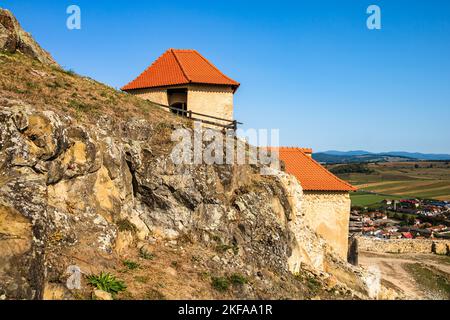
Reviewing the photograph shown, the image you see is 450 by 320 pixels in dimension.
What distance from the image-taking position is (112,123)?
1536 centimetres

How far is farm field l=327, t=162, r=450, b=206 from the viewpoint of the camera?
4181 inches

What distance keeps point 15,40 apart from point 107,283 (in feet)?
45.5

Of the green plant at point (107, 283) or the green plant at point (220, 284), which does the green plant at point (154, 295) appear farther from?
the green plant at point (220, 284)

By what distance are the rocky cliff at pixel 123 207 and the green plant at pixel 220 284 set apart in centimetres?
4

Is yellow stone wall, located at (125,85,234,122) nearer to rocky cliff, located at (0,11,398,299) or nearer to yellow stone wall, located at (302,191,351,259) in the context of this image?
rocky cliff, located at (0,11,398,299)

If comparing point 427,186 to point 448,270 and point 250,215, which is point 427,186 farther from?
point 250,215

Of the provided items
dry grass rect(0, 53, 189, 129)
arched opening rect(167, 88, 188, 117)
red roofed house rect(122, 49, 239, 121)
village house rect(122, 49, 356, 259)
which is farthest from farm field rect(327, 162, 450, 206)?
dry grass rect(0, 53, 189, 129)

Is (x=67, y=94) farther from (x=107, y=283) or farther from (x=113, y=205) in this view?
(x=107, y=283)

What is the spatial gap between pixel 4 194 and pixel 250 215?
386 inches

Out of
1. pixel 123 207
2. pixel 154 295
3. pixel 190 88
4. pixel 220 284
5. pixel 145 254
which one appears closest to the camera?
pixel 154 295

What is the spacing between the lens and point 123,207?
44.4ft

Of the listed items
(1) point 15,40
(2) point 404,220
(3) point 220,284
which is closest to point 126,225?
(3) point 220,284

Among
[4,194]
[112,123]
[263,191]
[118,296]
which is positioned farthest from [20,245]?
[263,191]

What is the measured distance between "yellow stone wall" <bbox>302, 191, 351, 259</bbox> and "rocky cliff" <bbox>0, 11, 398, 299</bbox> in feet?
14.4
